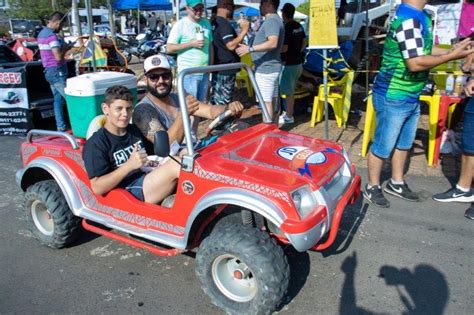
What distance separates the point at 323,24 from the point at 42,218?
3.74m

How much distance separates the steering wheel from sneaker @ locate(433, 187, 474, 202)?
2467 millimetres

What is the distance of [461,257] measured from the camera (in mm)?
3186

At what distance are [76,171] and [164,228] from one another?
0.88 metres

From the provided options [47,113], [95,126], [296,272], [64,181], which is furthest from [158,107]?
[47,113]

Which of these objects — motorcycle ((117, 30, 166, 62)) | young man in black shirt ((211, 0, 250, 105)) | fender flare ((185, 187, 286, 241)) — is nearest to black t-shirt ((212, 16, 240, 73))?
young man in black shirt ((211, 0, 250, 105))

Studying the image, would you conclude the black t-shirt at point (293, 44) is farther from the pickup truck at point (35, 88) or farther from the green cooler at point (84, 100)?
the pickup truck at point (35, 88)

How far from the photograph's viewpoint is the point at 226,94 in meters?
5.91

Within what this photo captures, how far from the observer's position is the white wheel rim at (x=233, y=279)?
2.51m

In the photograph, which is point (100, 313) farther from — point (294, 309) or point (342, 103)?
point (342, 103)

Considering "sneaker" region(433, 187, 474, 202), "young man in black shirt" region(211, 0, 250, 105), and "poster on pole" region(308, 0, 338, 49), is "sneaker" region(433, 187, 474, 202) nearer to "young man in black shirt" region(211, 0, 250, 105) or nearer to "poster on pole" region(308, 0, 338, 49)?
"poster on pole" region(308, 0, 338, 49)

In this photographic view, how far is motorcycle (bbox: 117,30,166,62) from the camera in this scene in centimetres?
1788

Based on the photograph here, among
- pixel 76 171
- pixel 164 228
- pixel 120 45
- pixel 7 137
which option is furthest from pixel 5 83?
pixel 120 45

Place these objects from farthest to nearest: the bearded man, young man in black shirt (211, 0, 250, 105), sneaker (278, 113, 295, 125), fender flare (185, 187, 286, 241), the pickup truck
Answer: sneaker (278, 113, 295, 125)
the pickup truck
young man in black shirt (211, 0, 250, 105)
the bearded man
fender flare (185, 187, 286, 241)

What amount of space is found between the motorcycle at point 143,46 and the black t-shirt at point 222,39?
1149cm
